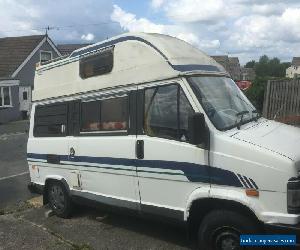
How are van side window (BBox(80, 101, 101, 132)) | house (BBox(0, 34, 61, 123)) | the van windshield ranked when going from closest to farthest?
the van windshield, van side window (BBox(80, 101, 101, 132)), house (BBox(0, 34, 61, 123))

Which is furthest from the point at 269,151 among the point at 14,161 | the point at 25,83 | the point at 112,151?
the point at 25,83

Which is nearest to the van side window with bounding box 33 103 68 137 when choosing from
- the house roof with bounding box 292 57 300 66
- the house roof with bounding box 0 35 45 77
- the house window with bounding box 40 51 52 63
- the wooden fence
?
the wooden fence

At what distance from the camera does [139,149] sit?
6.13 metres

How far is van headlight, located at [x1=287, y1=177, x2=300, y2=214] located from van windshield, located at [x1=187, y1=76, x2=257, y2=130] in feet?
3.46

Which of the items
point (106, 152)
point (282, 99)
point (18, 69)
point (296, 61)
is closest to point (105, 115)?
point (106, 152)

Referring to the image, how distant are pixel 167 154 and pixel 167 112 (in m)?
0.52

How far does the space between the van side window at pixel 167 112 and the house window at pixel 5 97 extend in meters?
27.7

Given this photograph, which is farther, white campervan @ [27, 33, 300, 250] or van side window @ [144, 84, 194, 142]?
van side window @ [144, 84, 194, 142]

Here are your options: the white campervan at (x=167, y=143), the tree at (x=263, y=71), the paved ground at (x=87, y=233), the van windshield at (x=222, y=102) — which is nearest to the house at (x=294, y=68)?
the tree at (x=263, y=71)

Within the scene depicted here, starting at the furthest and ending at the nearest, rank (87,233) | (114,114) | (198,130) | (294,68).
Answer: (294,68) → (87,233) → (114,114) → (198,130)

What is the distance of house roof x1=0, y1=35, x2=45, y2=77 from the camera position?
108 feet

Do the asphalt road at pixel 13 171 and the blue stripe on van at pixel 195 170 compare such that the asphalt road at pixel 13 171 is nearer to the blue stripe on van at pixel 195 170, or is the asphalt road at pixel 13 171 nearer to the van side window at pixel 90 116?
the van side window at pixel 90 116

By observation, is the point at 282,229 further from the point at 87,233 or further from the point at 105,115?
the point at 87,233

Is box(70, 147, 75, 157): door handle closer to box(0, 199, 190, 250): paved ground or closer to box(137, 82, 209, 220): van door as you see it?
box(0, 199, 190, 250): paved ground
